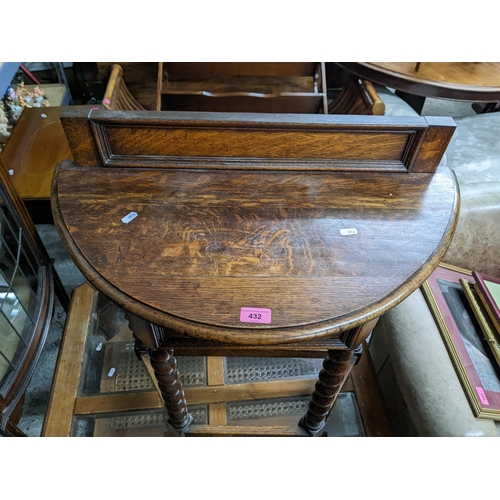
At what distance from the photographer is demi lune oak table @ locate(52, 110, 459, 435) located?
787mm

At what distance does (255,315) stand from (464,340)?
0.91 metres

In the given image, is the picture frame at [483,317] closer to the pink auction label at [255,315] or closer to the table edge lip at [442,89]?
the pink auction label at [255,315]

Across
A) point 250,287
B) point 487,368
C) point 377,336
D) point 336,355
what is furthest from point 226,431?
point 487,368

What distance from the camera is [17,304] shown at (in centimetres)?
136

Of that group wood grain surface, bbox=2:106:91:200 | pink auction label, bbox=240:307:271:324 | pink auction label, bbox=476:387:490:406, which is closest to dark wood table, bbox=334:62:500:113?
pink auction label, bbox=476:387:490:406

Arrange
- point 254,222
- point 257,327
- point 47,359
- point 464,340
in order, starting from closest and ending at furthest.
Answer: point 257,327 → point 254,222 → point 464,340 → point 47,359

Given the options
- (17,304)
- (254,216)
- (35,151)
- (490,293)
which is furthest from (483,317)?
(35,151)

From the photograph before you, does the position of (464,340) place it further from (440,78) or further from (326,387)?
(440,78)

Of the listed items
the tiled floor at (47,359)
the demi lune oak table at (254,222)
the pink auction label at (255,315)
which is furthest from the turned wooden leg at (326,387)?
the pink auction label at (255,315)

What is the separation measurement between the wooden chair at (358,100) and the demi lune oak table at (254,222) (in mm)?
1049

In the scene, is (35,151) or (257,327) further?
(35,151)

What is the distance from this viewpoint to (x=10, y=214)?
131 centimetres

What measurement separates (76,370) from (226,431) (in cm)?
59

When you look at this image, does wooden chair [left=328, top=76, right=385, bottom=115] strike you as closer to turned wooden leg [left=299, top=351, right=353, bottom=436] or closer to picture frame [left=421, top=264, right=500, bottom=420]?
picture frame [left=421, top=264, right=500, bottom=420]
